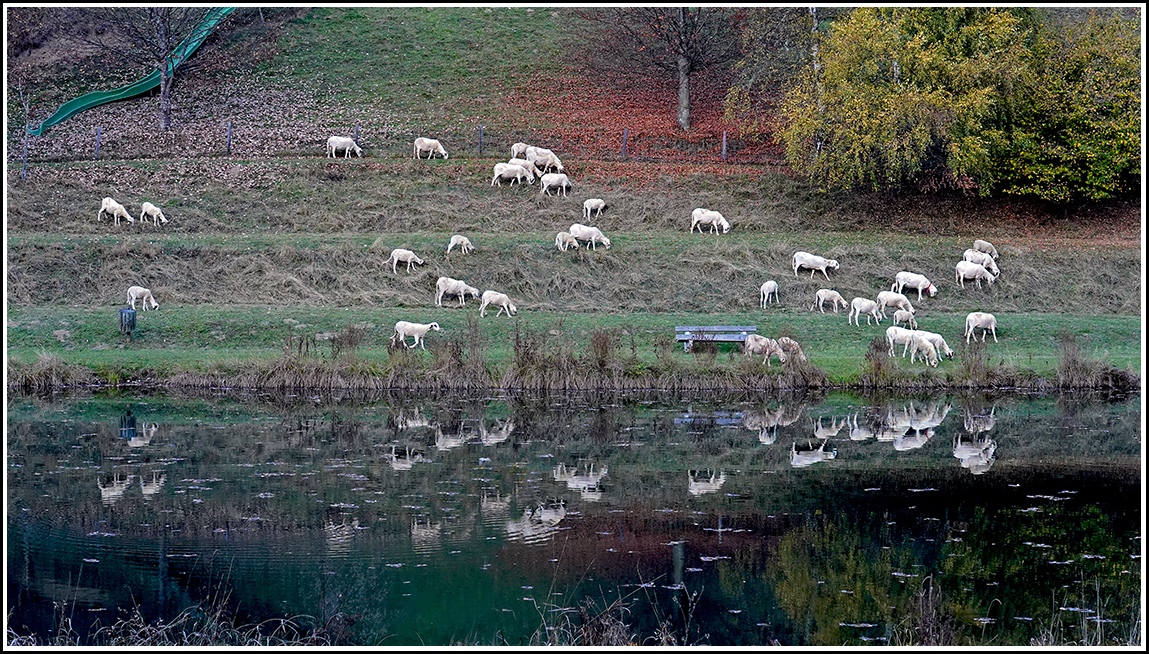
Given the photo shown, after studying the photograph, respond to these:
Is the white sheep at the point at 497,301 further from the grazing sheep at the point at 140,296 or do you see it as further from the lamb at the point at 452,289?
the grazing sheep at the point at 140,296

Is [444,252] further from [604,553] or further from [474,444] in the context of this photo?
[604,553]

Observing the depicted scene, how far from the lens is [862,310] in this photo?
33.2 metres

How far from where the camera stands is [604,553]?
46.3 ft

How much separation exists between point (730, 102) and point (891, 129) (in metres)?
10.3

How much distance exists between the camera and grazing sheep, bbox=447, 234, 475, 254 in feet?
125

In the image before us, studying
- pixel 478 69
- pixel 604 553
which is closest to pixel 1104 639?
pixel 604 553

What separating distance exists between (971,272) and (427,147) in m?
23.7

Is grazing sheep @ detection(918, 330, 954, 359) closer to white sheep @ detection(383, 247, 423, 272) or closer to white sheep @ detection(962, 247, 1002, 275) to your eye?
white sheep @ detection(962, 247, 1002, 275)

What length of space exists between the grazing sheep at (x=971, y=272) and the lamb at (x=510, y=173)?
17.4 metres

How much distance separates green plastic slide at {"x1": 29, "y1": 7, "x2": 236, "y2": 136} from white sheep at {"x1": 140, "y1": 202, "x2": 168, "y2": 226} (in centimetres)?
1385

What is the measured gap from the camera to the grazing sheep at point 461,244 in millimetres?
38125

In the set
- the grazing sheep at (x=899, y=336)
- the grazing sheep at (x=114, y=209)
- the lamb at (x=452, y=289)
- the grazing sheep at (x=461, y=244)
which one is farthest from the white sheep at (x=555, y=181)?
the grazing sheep at (x=899, y=336)

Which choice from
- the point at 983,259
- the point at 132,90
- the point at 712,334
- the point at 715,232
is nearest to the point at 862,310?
the point at 712,334

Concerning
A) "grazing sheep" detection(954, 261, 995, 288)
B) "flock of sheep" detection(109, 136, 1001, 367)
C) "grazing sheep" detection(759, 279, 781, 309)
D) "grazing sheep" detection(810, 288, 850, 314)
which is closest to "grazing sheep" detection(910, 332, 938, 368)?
"flock of sheep" detection(109, 136, 1001, 367)
